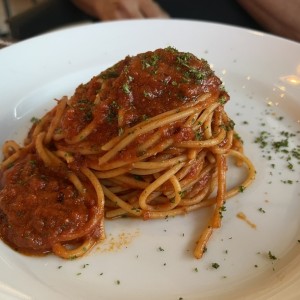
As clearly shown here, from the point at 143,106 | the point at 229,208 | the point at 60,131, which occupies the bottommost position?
the point at 229,208

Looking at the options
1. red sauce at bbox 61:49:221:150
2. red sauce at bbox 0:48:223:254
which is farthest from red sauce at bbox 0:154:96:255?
red sauce at bbox 61:49:221:150

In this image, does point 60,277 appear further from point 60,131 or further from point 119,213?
point 60,131

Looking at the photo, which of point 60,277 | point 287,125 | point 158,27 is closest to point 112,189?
point 60,277

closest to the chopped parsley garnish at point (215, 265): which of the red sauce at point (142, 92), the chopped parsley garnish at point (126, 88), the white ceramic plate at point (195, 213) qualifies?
the white ceramic plate at point (195, 213)

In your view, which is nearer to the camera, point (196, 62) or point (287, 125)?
point (196, 62)

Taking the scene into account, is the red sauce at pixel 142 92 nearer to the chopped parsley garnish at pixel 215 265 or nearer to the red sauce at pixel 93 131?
the red sauce at pixel 93 131

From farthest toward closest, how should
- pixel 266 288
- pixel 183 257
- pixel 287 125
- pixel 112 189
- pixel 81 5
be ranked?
1. pixel 81 5
2. pixel 287 125
3. pixel 112 189
4. pixel 183 257
5. pixel 266 288

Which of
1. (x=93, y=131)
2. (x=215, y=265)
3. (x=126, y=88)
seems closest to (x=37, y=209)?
(x=93, y=131)
